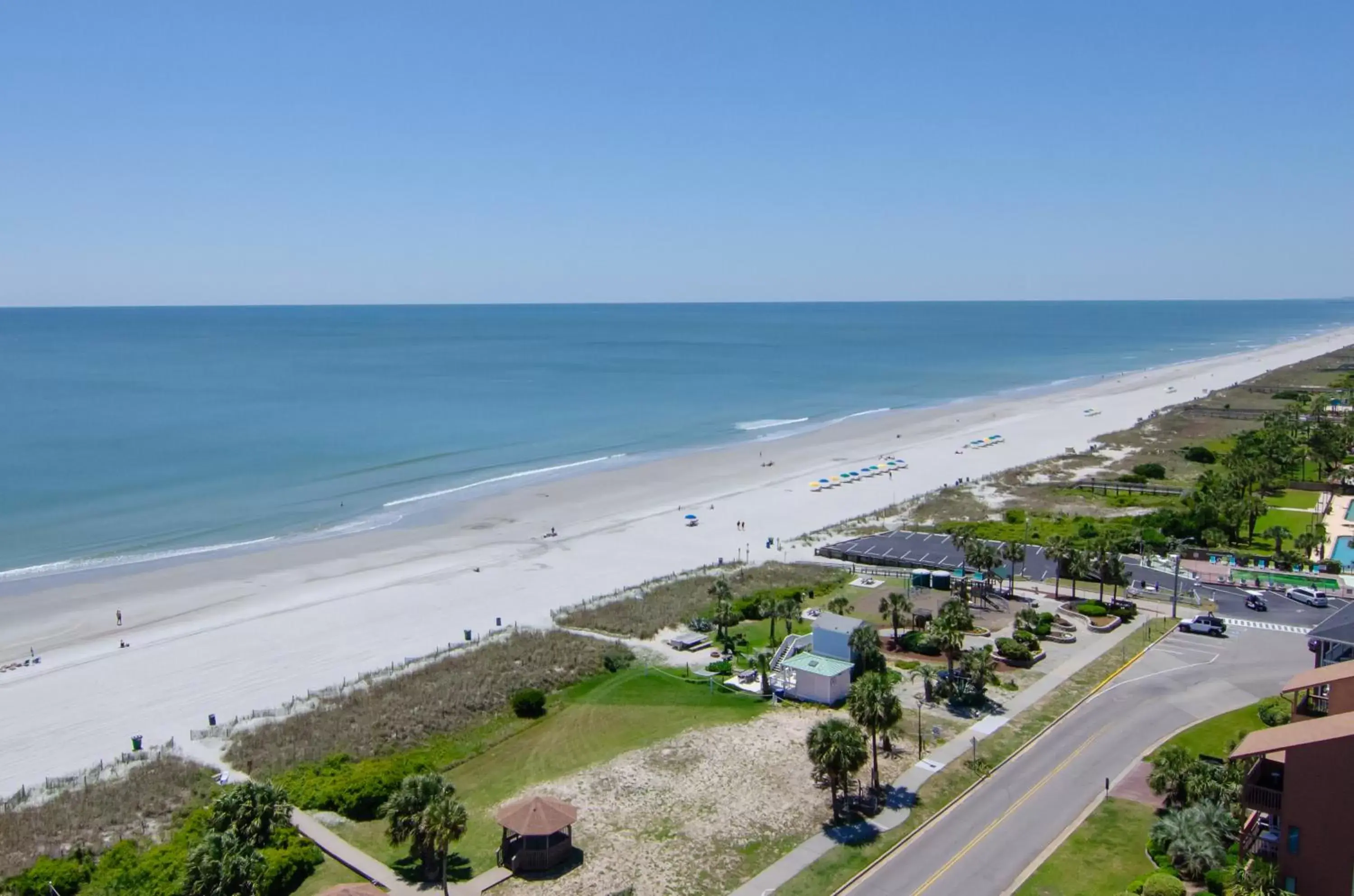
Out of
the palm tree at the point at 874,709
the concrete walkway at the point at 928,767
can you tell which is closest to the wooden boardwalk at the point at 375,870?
the concrete walkway at the point at 928,767

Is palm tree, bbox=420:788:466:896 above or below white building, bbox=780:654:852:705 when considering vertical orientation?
above

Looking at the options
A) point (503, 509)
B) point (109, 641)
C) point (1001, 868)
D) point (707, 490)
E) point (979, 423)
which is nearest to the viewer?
point (1001, 868)

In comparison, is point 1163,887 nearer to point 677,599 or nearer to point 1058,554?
point 677,599

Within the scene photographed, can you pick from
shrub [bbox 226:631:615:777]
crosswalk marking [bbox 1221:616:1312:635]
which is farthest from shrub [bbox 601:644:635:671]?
crosswalk marking [bbox 1221:616:1312:635]

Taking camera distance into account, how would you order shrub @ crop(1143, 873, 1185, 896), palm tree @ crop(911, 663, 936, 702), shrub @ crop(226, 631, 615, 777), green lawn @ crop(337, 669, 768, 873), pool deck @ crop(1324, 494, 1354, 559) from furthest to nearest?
pool deck @ crop(1324, 494, 1354, 559)
palm tree @ crop(911, 663, 936, 702)
shrub @ crop(226, 631, 615, 777)
green lawn @ crop(337, 669, 768, 873)
shrub @ crop(1143, 873, 1185, 896)

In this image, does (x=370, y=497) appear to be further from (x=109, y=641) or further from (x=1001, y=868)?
(x=1001, y=868)

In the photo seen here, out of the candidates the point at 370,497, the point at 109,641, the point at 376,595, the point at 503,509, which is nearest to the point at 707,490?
the point at 503,509

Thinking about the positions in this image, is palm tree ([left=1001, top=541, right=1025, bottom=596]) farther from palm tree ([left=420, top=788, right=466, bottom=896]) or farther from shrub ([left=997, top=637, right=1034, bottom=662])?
palm tree ([left=420, top=788, right=466, bottom=896])
